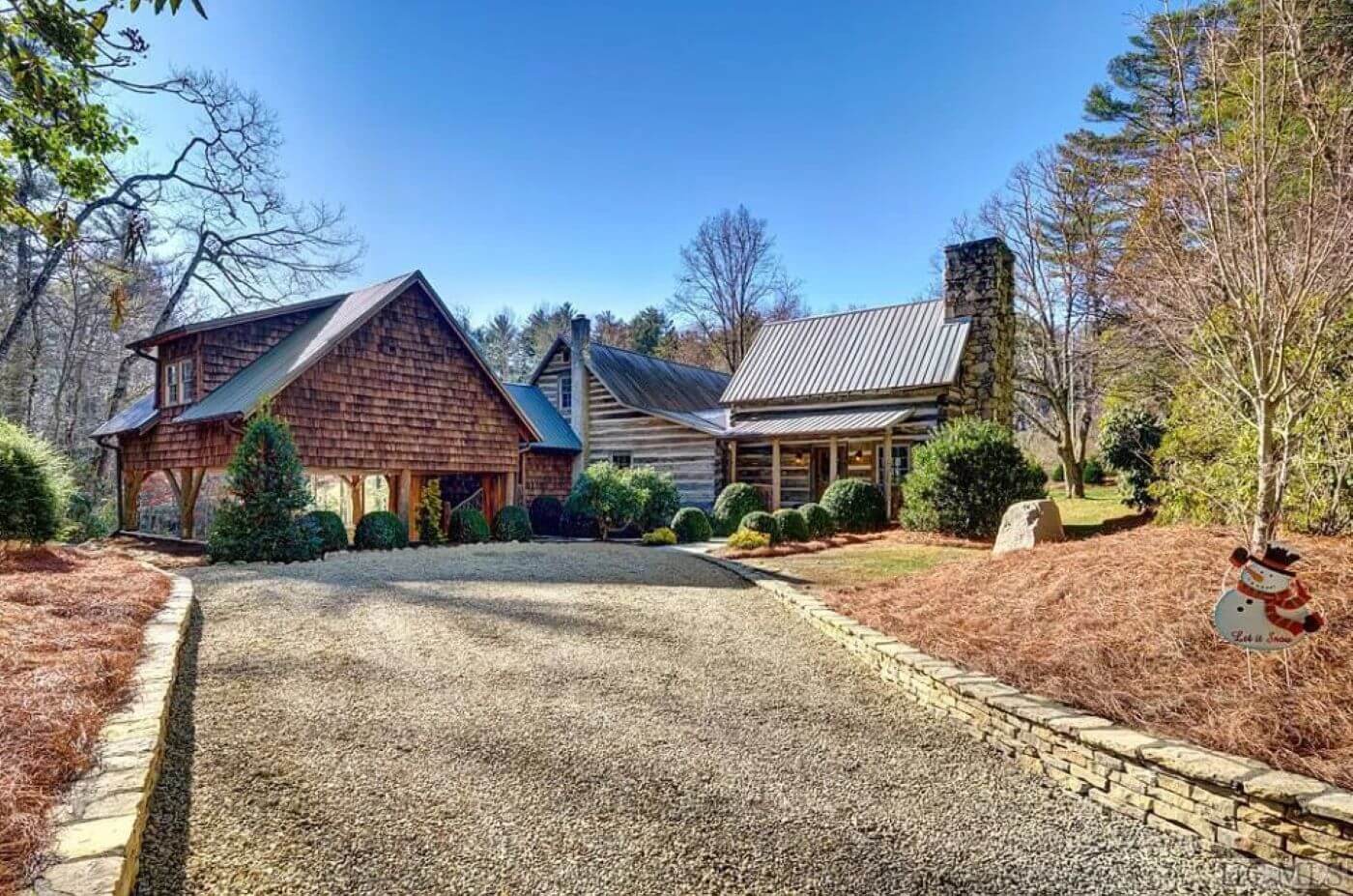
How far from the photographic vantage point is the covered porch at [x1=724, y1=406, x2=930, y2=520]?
17.3 m

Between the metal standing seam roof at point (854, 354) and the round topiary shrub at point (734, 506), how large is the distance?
3.55 metres

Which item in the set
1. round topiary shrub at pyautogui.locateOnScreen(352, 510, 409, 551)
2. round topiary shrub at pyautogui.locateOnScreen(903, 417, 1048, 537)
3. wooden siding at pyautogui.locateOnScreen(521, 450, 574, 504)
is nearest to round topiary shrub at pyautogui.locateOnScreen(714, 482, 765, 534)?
round topiary shrub at pyautogui.locateOnScreen(903, 417, 1048, 537)

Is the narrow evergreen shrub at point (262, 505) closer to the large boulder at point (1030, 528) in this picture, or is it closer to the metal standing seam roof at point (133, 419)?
the metal standing seam roof at point (133, 419)

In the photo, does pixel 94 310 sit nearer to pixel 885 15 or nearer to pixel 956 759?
pixel 885 15

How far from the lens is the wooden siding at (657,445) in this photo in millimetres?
20250

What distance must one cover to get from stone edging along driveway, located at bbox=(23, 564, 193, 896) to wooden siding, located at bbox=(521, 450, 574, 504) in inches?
640

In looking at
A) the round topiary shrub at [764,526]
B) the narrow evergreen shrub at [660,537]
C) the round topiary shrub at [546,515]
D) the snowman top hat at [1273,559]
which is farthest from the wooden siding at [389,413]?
the snowman top hat at [1273,559]

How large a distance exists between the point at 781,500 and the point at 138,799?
702 inches

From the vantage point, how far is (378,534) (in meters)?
13.7

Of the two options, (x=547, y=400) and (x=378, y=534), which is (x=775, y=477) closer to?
(x=547, y=400)

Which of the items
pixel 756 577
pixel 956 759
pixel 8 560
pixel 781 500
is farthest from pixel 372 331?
pixel 956 759

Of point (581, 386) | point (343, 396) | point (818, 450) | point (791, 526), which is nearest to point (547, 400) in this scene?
point (581, 386)

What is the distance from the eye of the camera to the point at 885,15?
500 inches

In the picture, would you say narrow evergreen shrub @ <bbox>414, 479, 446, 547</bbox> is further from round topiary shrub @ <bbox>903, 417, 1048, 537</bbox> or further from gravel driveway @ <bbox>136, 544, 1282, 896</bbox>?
round topiary shrub @ <bbox>903, 417, 1048, 537</bbox>
